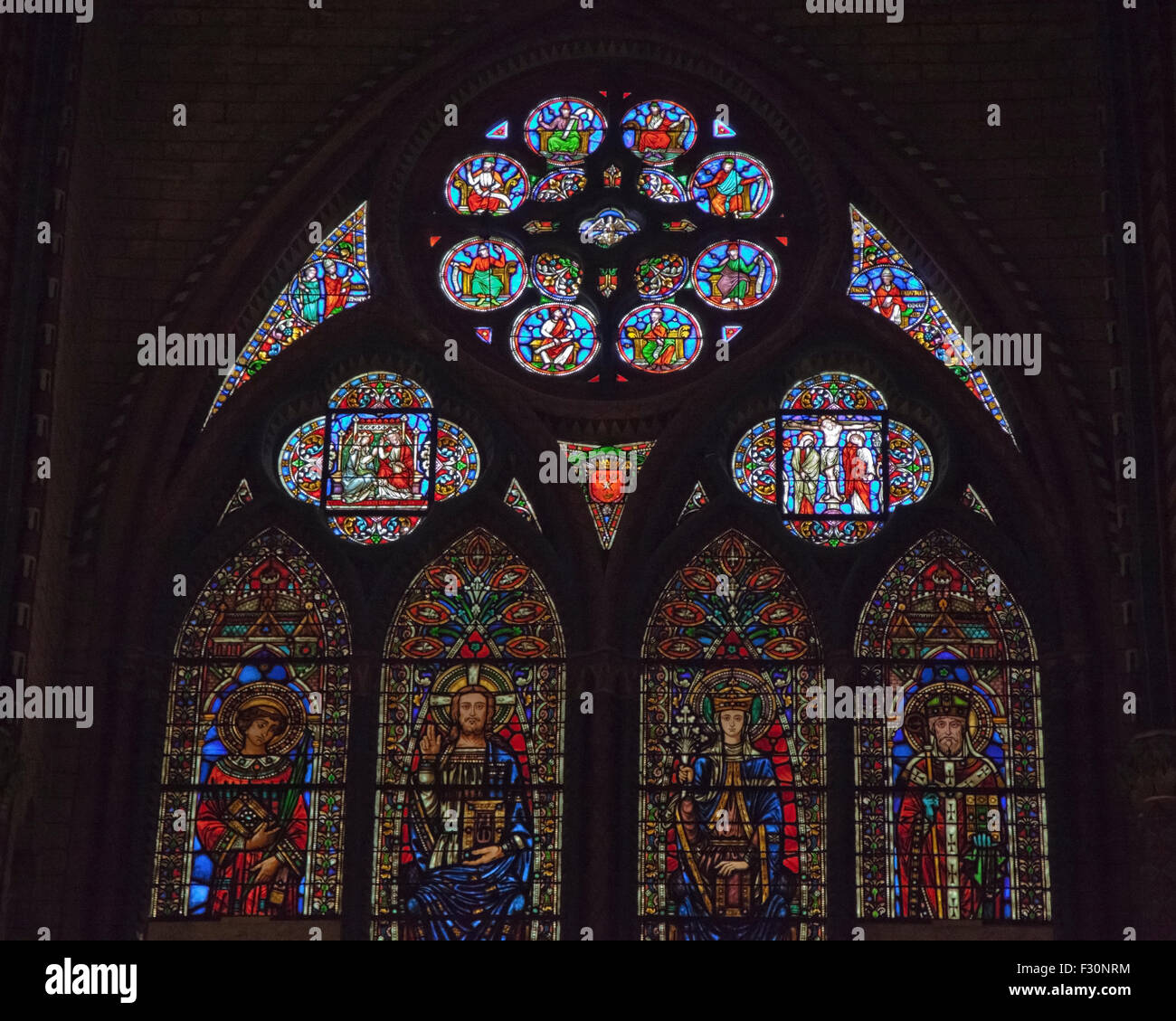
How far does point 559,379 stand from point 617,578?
1630 millimetres

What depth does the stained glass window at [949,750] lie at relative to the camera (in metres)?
18.5

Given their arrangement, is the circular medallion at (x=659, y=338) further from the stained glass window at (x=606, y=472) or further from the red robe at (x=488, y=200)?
the red robe at (x=488, y=200)

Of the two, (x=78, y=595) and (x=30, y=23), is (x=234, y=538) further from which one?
(x=30, y=23)

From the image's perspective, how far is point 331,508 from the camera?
1983 cm

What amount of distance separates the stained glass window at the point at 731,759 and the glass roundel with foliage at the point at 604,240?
5.64 feet

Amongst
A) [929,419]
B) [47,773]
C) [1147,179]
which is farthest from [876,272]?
[47,773]

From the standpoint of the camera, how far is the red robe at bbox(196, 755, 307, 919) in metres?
18.5

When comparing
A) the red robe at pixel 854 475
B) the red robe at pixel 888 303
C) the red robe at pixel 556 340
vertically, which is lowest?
the red robe at pixel 854 475

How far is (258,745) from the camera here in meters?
19.0

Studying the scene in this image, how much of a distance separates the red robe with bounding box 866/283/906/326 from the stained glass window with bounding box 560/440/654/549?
1.91m

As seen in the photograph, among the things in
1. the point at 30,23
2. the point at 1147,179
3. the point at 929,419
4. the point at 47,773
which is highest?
the point at 30,23

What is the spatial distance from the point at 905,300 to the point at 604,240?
85.3 inches

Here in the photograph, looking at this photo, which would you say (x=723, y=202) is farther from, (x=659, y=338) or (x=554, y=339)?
(x=554, y=339)

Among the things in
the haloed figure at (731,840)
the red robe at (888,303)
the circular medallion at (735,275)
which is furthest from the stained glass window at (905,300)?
the haloed figure at (731,840)
